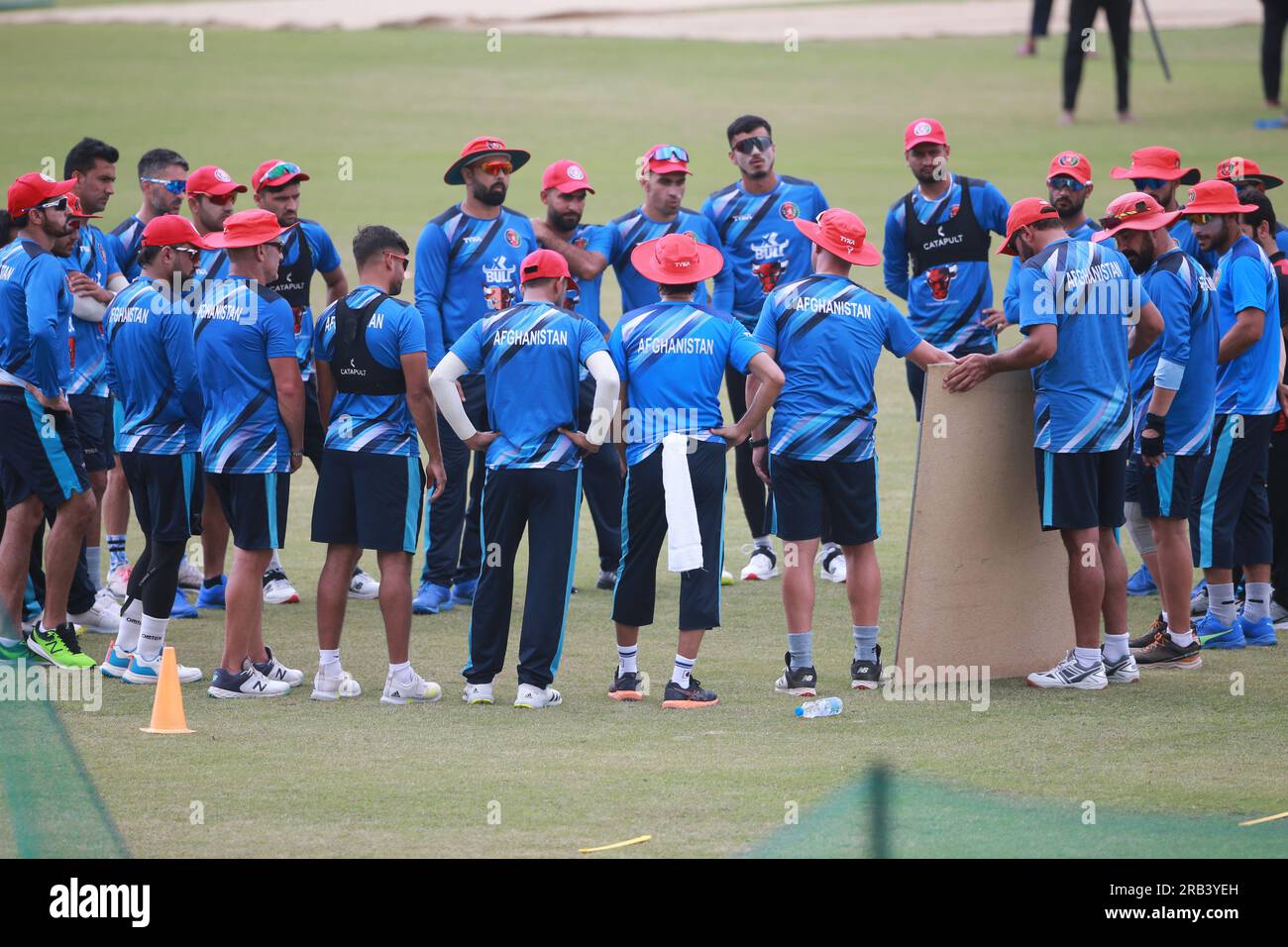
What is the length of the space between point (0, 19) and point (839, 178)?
20482 mm

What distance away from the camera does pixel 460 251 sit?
10102 mm

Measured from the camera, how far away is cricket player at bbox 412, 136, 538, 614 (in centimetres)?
1004

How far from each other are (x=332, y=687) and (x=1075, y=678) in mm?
3472

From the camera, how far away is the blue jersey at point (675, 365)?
321 inches

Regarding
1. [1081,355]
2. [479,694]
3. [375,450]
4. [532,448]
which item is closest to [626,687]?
[479,694]

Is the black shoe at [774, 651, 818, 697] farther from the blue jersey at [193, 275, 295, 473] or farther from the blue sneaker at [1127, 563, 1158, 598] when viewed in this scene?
the blue sneaker at [1127, 563, 1158, 598]

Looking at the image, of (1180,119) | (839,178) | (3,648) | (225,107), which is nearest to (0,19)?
(225,107)

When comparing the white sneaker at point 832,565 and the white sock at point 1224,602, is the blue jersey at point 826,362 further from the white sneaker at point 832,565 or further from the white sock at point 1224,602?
the white sneaker at point 832,565

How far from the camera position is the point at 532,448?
811cm

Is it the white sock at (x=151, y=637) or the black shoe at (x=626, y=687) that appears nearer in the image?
the black shoe at (x=626, y=687)

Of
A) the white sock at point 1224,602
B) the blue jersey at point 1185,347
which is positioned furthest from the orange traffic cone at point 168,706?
the white sock at point 1224,602

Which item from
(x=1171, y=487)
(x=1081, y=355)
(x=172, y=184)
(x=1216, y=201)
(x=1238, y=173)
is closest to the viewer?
(x=1081, y=355)

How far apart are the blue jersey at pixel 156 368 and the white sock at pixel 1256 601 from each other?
5.43m

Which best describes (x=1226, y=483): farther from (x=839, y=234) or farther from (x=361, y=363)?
(x=361, y=363)
